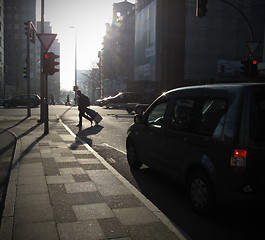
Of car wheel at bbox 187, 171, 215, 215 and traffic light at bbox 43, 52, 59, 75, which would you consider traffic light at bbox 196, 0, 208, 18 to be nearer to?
traffic light at bbox 43, 52, 59, 75

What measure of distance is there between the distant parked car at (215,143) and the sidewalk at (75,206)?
2.23ft

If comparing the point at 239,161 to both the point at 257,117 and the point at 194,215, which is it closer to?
the point at 257,117

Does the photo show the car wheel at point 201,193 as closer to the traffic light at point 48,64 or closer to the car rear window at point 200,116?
the car rear window at point 200,116

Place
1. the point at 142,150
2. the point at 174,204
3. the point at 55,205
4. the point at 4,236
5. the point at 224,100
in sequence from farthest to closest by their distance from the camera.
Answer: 1. the point at 142,150
2. the point at 174,204
3. the point at 55,205
4. the point at 224,100
5. the point at 4,236

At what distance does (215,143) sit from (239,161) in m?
0.40

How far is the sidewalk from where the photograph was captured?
356 centimetres

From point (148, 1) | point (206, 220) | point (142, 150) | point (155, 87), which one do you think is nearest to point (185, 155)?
point (206, 220)

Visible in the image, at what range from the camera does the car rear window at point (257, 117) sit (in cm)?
365

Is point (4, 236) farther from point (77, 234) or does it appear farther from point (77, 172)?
point (77, 172)

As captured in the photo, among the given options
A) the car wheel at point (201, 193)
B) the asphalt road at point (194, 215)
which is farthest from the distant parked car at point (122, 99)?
the car wheel at point (201, 193)

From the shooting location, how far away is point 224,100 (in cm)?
403

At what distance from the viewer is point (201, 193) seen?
429 cm

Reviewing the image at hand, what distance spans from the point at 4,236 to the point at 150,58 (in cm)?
4807

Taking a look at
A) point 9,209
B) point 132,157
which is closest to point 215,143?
point 9,209
